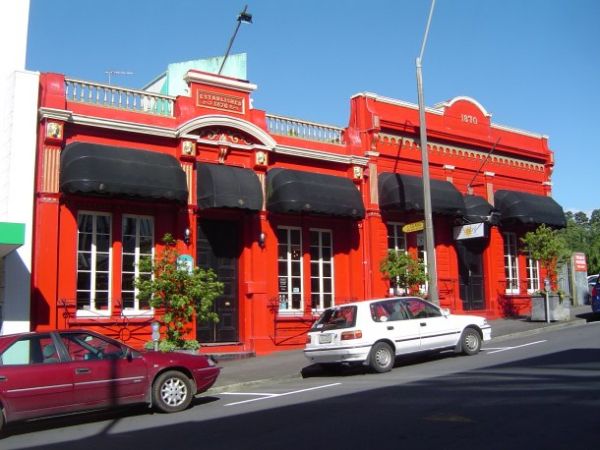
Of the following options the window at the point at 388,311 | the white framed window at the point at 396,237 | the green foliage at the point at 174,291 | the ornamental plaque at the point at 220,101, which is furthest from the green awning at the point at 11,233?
the white framed window at the point at 396,237

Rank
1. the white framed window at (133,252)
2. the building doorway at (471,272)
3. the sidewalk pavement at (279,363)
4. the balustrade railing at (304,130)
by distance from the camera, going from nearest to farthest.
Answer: the sidewalk pavement at (279,363) → the white framed window at (133,252) → the balustrade railing at (304,130) → the building doorway at (471,272)

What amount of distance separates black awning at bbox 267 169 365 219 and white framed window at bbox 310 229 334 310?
1.47 metres

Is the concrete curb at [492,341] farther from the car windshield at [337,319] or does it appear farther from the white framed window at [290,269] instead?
the white framed window at [290,269]

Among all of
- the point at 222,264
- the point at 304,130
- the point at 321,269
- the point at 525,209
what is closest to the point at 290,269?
the point at 321,269

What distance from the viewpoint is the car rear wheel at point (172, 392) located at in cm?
1029

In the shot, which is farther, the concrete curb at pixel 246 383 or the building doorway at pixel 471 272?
the building doorway at pixel 471 272

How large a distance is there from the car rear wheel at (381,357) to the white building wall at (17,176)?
24.7 ft

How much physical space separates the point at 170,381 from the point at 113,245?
6.83 meters

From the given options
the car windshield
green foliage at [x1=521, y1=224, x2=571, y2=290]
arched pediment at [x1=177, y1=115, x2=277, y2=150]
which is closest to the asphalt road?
the car windshield

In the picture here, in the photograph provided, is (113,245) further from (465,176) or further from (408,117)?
(465,176)

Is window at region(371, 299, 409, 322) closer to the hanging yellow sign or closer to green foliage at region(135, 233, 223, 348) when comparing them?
green foliage at region(135, 233, 223, 348)

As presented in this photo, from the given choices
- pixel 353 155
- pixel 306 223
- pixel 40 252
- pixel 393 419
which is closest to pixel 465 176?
pixel 353 155

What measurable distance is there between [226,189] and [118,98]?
360cm

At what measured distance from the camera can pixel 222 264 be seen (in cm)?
1834
